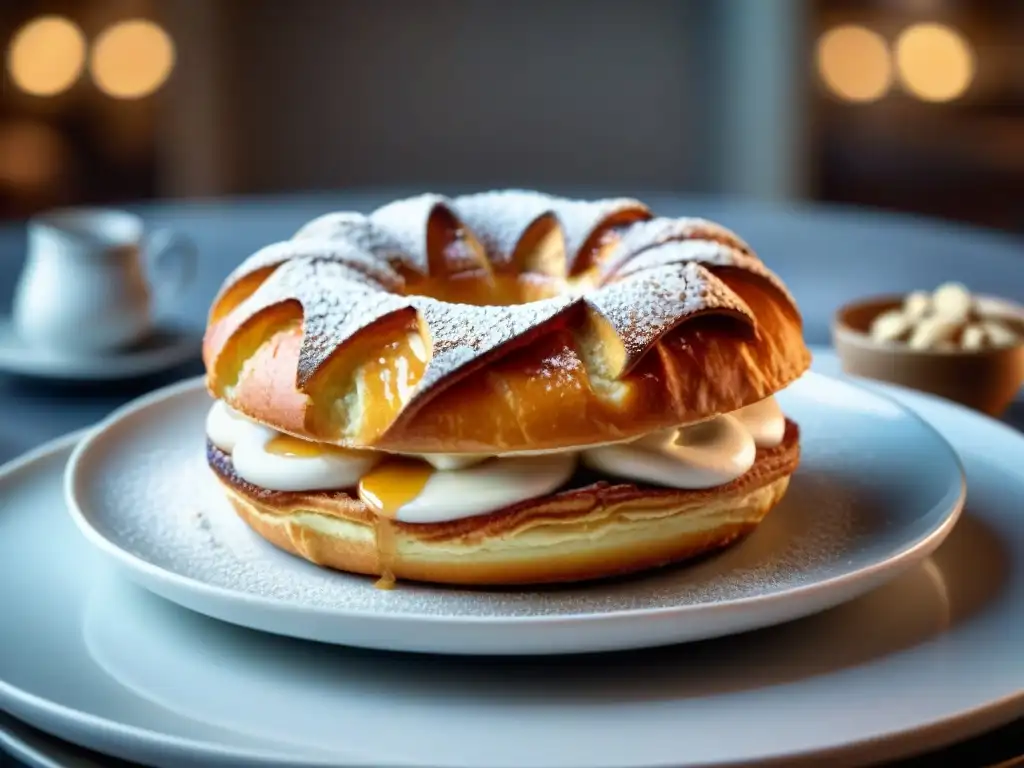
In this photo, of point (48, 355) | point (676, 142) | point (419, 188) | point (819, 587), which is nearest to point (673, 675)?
point (819, 587)

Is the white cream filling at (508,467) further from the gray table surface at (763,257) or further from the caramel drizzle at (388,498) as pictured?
the gray table surface at (763,257)

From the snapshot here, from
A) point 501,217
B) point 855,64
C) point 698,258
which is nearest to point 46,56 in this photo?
point 855,64

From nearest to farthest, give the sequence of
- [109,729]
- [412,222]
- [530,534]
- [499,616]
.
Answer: [109,729], [499,616], [530,534], [412,222]

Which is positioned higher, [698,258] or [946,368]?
[698,258]

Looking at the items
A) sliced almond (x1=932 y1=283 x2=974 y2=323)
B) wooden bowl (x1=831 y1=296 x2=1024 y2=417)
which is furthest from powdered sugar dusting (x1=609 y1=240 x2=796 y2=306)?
sliced almond (x1=932 y1=283 x2=974 y2=323)

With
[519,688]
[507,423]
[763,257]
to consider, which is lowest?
[763,257]

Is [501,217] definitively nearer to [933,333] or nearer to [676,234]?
[676,234]

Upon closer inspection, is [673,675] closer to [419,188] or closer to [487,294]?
[487,294]
